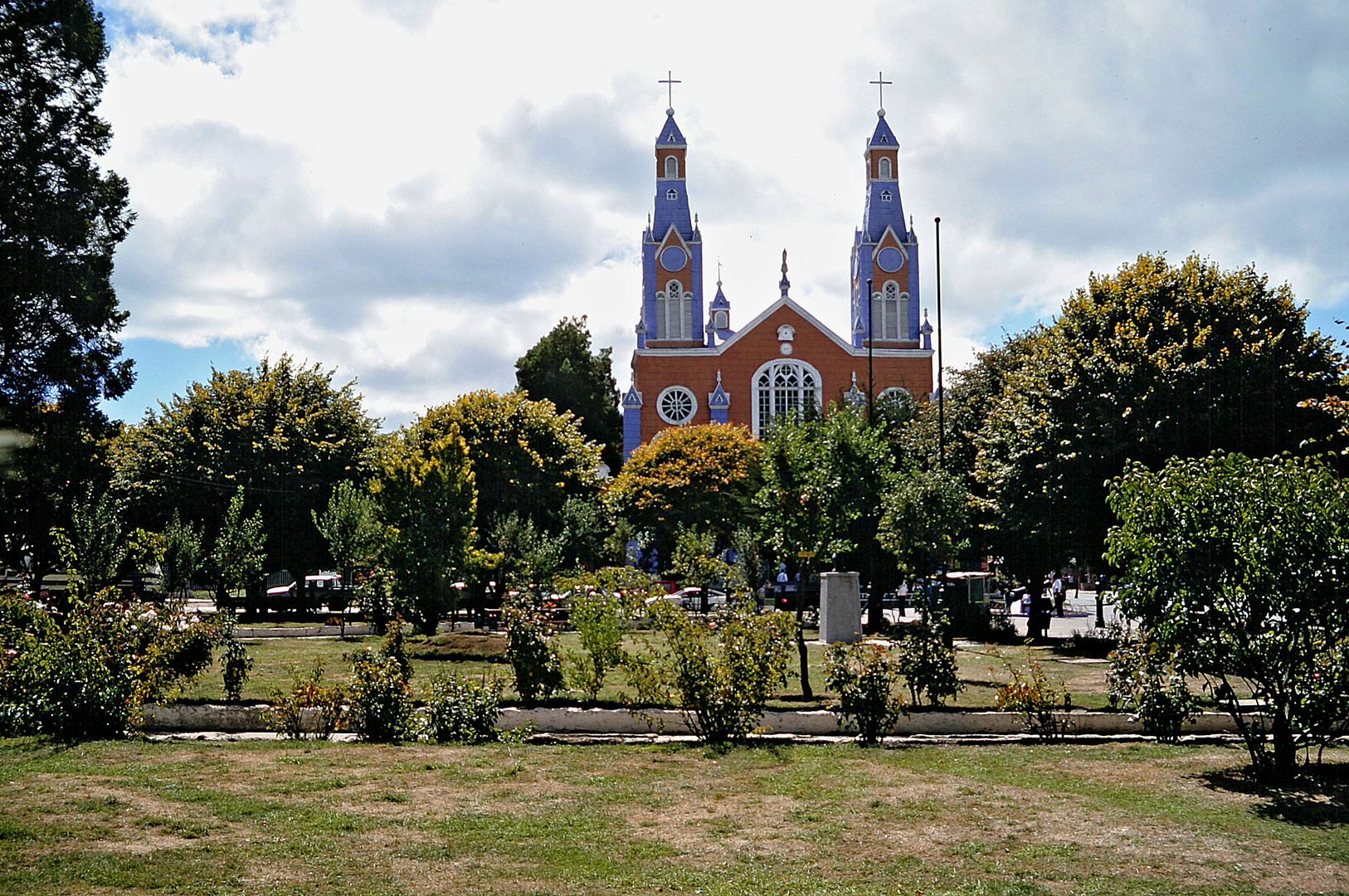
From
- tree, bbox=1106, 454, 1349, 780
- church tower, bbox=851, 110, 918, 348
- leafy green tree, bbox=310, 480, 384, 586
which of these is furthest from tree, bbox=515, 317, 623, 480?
tree, bbox=1106, 454, 1349, 780

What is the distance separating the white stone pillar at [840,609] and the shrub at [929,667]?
617 centimetres

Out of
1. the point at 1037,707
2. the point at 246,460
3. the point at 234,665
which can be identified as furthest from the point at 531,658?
the point at 246,460

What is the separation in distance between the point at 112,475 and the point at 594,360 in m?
34.4

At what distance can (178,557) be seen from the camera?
82.2ft

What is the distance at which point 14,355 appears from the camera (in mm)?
21984

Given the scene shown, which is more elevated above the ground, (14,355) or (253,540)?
(14,355)

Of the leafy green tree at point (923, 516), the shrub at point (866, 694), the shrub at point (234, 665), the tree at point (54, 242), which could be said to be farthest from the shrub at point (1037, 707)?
the tree at point (54, 242)

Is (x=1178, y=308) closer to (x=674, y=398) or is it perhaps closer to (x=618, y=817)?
(x=618, y=817)

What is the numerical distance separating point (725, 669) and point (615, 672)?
5.69 m

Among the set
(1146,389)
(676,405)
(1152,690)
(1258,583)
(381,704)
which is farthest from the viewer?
(676,405)

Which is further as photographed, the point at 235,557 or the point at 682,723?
the point at 235,557

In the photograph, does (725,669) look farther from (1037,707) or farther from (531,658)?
(1037,707)

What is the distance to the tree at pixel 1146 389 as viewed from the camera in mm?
20016

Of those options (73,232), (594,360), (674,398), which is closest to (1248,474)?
(73,232)
